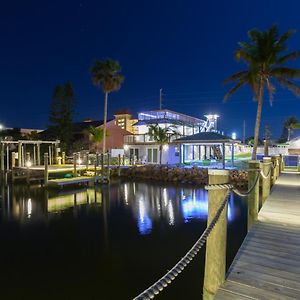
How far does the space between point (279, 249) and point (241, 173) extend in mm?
15903

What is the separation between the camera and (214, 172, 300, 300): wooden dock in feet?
11.2

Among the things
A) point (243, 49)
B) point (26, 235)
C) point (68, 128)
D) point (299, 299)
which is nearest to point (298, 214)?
point (299, 299)

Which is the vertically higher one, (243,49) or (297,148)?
(243,49)

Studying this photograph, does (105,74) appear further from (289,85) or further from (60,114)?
(289,85)

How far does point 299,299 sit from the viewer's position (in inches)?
127

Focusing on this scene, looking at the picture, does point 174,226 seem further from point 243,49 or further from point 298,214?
point 243,49

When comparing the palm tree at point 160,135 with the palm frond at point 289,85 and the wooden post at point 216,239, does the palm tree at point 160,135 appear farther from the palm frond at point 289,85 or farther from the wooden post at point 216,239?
the wooden post at point 216,239

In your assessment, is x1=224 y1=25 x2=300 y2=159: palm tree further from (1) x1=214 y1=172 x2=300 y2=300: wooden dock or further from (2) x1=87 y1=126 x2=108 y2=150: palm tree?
(2) x1=87 y1=126 x2=108 y2=150: palm tree

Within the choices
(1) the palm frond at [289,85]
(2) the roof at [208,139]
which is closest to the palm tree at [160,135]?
(2) the roof at [208,139]

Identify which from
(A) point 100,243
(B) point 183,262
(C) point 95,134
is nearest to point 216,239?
(B) point 183,262

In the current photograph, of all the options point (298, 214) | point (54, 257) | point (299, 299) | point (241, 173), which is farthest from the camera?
point (241, 173)

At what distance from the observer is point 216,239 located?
11.4 ft

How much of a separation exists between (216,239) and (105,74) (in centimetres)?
2857

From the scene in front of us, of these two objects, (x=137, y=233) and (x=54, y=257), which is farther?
(x=137, y=233)
